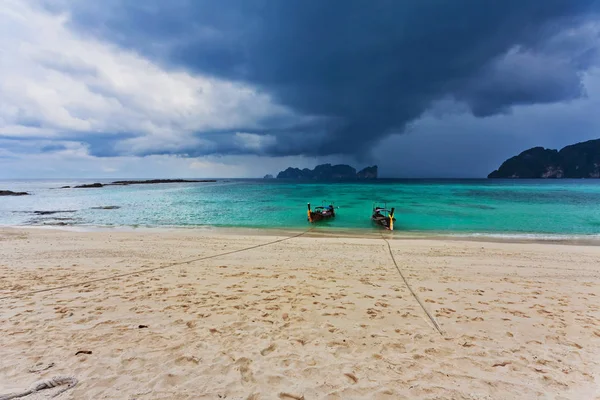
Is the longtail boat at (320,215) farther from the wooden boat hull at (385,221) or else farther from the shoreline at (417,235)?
the wooden boat hull at (385,221)

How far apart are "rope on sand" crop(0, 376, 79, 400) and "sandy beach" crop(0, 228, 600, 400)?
0.11m

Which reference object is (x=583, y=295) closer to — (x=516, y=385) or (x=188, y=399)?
(x=516, y=385)

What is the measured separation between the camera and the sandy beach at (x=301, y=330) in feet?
12.0

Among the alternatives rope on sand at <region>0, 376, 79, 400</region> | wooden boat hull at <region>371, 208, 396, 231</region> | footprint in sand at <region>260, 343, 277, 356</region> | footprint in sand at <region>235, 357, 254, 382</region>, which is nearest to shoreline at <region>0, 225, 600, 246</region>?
wooden boat hull at <region>371, 208, 396, 231</region>

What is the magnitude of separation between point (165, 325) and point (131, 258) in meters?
7.01

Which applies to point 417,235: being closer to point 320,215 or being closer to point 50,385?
point 320,215

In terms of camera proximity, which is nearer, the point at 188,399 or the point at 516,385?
the point at 188,399

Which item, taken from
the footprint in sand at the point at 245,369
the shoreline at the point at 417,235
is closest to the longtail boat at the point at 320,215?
the shoreline at the point at 417,235

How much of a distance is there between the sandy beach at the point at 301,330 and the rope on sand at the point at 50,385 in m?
0.11

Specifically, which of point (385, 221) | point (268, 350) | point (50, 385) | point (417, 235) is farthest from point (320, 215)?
point (50, 385)

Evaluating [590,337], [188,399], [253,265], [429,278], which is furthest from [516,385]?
[253,265]

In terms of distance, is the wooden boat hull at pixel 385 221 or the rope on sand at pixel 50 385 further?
the wooden boat hull at pixel 385 221

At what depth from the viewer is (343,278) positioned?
327 inches

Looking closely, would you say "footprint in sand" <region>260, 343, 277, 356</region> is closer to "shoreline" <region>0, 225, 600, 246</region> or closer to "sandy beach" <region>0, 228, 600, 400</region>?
"sandy beach" <region>0, 228, 600, 400</region>
